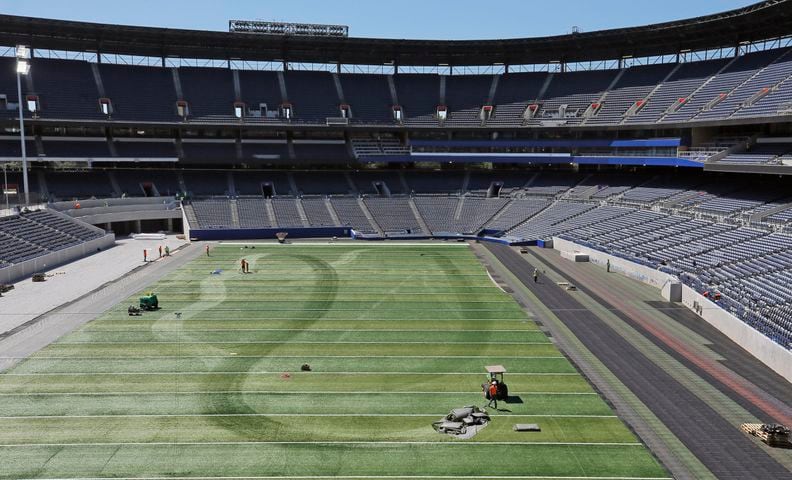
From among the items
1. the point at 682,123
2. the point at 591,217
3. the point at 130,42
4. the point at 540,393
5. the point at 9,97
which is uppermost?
the point at 130,42

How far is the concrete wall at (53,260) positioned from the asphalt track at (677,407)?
2818 cm

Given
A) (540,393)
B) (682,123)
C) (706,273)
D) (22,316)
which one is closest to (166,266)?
(22,316)

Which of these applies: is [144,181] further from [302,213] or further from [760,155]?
[760,155]

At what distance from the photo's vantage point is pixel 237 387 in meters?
18.2

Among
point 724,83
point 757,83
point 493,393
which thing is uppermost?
point 724,83

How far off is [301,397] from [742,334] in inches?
642

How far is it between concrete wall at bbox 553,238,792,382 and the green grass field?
21.8ft

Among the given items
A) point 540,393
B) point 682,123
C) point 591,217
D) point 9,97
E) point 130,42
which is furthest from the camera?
point 130,42

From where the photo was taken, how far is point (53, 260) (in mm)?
36656

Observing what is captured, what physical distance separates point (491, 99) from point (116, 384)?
172 ft

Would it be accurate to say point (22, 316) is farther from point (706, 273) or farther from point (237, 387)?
point (706, 273)

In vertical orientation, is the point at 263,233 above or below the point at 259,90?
below

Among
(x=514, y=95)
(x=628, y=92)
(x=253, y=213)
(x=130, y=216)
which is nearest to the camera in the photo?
(x=130, y=216)

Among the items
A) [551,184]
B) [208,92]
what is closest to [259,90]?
[208,92]
